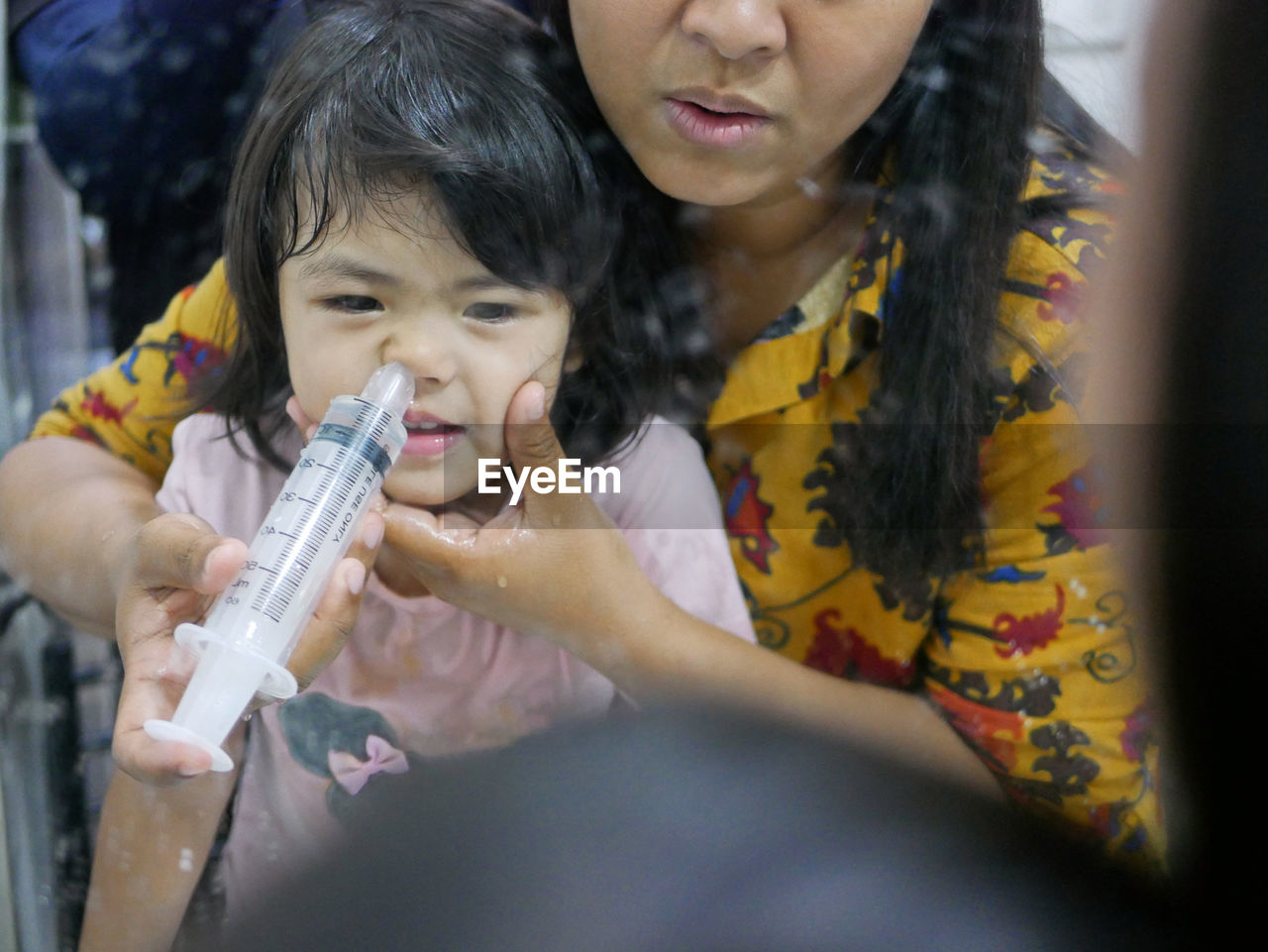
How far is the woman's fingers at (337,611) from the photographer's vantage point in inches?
21.2

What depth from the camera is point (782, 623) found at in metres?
0.63

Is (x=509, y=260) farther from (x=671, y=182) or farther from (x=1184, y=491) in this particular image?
(x=1184, y=491)

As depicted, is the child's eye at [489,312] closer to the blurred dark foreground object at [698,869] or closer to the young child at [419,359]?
the young child at [419,359]

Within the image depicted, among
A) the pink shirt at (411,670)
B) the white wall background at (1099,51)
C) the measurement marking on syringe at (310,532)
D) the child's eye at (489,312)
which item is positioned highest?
the white wall background at (1099,51)

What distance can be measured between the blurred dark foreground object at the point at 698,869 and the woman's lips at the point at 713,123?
1.06 ft

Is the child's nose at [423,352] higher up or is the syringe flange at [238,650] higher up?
the child's nose at [423,352]

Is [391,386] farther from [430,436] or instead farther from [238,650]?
[238,650]

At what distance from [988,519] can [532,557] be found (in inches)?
10.4

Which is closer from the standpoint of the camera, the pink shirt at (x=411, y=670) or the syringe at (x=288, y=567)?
the syringe at (x=288, y=567)

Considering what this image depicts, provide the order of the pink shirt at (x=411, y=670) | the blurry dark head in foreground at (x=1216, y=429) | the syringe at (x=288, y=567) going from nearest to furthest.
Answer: the blurry dark head in foreground at (x=1216, y=429)
the syringe at (x=288, y=567)
the pink shirt at (x=411, y=670)

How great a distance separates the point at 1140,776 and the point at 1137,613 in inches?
4.2

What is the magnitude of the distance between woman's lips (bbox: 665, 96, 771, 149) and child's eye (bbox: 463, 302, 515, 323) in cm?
13

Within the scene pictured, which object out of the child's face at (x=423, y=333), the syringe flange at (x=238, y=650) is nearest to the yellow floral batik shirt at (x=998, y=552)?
the child's face at (x=423, y=333)

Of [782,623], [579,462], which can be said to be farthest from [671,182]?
[782,623]
